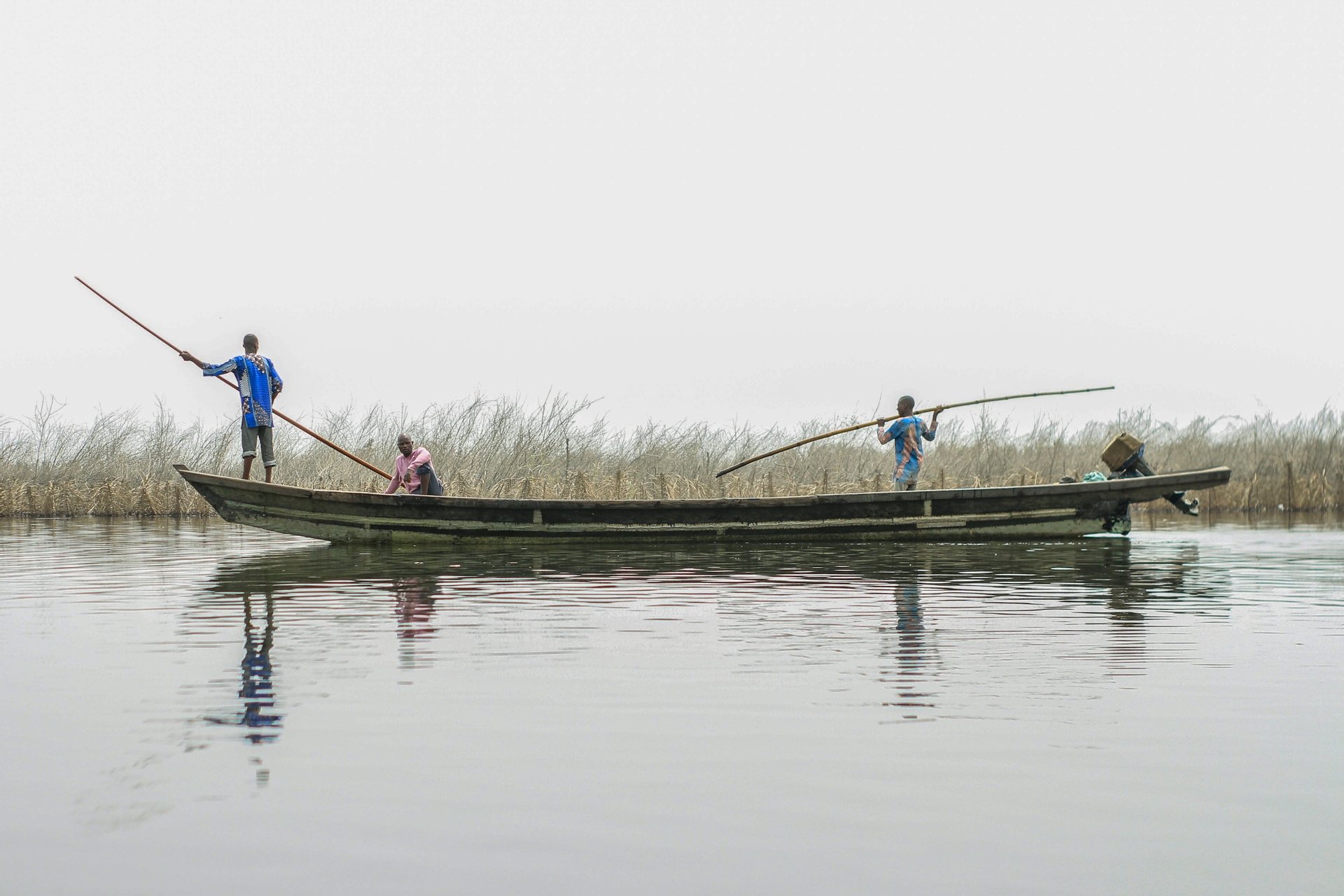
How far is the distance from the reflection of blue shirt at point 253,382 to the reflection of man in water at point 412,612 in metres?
4.30

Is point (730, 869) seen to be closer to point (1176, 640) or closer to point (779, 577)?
point (1176, 640)

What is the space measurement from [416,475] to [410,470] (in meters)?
0.11

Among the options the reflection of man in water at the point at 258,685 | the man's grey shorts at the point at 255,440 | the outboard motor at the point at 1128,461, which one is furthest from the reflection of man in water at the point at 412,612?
the outboard motor at the point at 1128,461

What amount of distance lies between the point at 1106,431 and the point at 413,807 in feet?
78.1

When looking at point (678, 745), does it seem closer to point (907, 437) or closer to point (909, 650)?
point (909, 650)

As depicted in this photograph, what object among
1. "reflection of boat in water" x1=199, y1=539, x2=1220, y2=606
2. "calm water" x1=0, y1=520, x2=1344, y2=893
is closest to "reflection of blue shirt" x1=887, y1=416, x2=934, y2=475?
"reflection of boat in water" x1=199, y1=539, x2=1220, y2=606

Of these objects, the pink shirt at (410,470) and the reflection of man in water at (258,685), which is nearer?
the reflection of man in water at (258,685)

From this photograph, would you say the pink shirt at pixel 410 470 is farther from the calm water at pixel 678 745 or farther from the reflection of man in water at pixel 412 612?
the calm water at pixel 678 745

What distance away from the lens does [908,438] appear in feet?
50.6

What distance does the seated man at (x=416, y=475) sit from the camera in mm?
14742

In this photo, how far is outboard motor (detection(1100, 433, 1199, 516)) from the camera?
15.0m

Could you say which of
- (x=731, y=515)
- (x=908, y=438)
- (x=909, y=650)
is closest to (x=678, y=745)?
(x=909, y=650)

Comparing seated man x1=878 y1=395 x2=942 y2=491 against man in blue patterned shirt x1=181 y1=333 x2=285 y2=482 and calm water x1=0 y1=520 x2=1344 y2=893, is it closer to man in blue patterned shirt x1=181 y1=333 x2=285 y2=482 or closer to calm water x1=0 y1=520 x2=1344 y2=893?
calm water x1=0 y1=520 x2=1344 y2=893

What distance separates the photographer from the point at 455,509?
14.7 metres
